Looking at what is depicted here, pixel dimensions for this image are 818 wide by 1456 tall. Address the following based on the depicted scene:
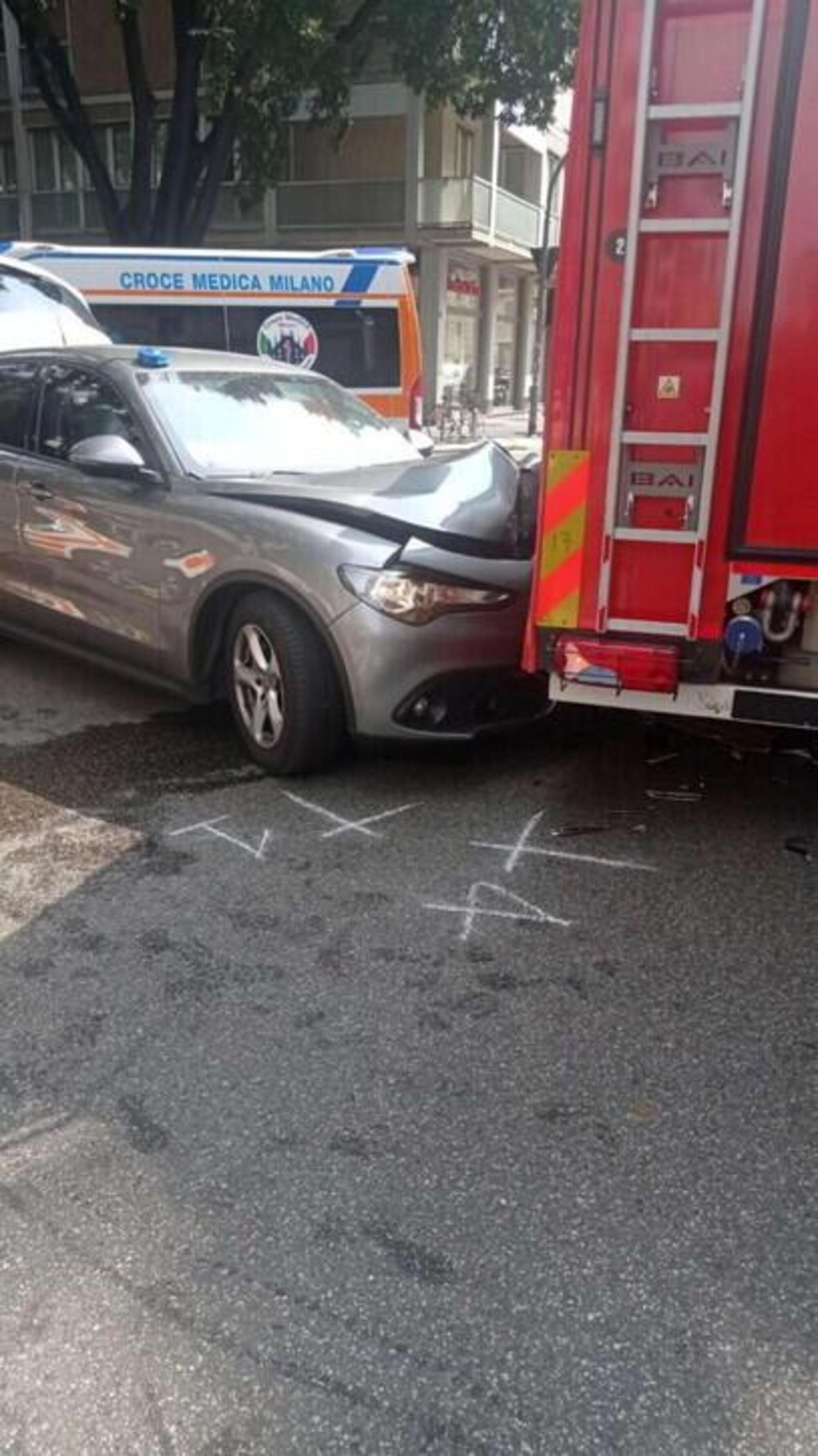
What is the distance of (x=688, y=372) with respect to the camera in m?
3.61

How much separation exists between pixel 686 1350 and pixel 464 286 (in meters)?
33.6

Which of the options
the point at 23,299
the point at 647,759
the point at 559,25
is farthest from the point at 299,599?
the point at 559,25

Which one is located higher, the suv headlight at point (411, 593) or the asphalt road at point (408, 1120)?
the suv headlight at point (411, 593)

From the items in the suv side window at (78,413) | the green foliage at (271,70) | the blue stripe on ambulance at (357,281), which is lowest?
the suv side window at (78,413)

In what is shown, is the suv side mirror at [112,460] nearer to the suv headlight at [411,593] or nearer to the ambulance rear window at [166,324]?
the suv headlight at [411,593]

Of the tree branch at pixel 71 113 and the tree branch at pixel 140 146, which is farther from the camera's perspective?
the tree branch at pixel 140 146

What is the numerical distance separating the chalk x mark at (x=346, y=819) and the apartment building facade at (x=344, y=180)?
2567 centimetres

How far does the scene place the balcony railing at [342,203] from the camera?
93.8ft

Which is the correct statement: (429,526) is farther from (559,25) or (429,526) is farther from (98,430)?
(559,25)

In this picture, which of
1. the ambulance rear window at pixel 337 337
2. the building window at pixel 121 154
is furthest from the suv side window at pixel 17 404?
the building window at pixel 121 154

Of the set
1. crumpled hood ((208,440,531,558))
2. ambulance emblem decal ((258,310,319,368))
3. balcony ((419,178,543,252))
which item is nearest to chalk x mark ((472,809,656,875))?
crumpled hood ((208,440,531,558))

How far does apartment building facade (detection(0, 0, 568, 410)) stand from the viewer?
2812 cm

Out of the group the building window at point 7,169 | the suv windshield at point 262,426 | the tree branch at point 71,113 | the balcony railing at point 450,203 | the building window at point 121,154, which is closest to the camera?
the suv windshield at point 262,426

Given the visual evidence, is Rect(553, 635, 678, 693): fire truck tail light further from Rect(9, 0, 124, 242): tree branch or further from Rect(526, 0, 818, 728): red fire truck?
Rect(9, 0, 124, 242): tree branch
